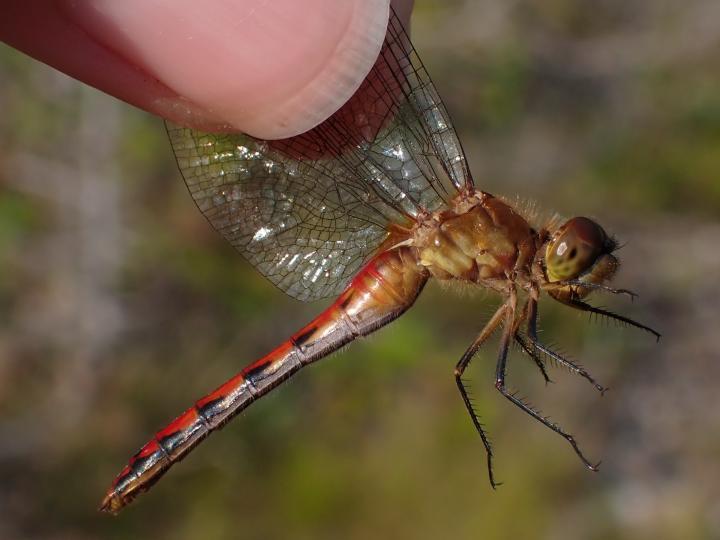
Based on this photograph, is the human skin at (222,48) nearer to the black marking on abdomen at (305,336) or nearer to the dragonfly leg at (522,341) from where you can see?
the black marking on abdomen at (305,336)

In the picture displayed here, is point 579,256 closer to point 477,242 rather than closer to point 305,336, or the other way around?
point 477,242

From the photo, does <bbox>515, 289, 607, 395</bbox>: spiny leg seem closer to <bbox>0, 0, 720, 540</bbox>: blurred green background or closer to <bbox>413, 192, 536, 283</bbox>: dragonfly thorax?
<bbox>413, 192, 536, 283</bbox>: dragonfly thorax

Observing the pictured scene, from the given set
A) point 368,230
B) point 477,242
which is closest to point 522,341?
point 477,242

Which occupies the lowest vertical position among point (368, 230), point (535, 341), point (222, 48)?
point (535, 341)

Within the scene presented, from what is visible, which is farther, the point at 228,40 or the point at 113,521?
the point at 113,521

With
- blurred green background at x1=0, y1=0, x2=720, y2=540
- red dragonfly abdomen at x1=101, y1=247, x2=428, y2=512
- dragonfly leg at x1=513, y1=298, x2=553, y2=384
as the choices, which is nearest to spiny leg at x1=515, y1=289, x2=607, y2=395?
dragonfly leg at x1=513, y1=298, x2=553, y2=384

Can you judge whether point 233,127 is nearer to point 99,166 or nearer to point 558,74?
point 99,166

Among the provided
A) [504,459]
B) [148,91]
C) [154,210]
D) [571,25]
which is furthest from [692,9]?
[148,91]
